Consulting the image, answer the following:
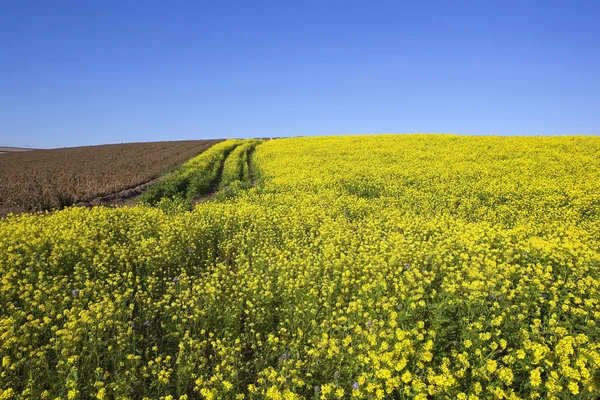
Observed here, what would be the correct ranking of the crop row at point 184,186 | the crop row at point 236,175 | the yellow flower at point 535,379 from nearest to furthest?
1. the yellow flower at point 535,379
2. the crop row at point 184,186
3. the crop row at point 236,175

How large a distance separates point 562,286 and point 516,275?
686 millimetres

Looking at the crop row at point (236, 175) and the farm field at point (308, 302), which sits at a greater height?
the crop row at point (236, 175)

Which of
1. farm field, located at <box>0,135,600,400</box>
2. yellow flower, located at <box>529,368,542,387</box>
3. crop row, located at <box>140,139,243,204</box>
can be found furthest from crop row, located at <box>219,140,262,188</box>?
yellow flower, located at <box>529,368,542,387</box>

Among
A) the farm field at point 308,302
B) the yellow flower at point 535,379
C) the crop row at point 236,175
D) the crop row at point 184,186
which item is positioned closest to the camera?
the yellow flower at point 535,379

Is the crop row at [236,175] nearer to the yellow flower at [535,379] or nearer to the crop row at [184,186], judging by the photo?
the crop row at [184,186]

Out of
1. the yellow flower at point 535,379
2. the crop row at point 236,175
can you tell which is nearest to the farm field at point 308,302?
the yellow flower at point 535,379

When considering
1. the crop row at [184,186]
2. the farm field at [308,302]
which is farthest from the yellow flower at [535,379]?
the crop row at [184,186]

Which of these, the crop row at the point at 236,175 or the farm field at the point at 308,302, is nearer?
the farm field at the point at 308,302

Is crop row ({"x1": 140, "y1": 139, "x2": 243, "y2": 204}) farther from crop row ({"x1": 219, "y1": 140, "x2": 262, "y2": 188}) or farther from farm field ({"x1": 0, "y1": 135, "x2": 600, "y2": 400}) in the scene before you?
farm field ({"x1": 0, "y1": 135, "x2": 600, "y2": 400})

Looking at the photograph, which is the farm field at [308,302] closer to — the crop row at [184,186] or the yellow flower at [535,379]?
the yellow flower at [535,379]

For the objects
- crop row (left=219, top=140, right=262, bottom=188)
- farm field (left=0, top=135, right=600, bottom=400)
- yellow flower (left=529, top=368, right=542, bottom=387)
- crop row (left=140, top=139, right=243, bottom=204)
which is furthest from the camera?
crop row (left=219, top=140, right=262, bottom=188)

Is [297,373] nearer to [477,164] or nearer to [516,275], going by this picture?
[516,275]

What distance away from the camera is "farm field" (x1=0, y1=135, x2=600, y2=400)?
4223 mm

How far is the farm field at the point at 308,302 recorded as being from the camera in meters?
4.22
